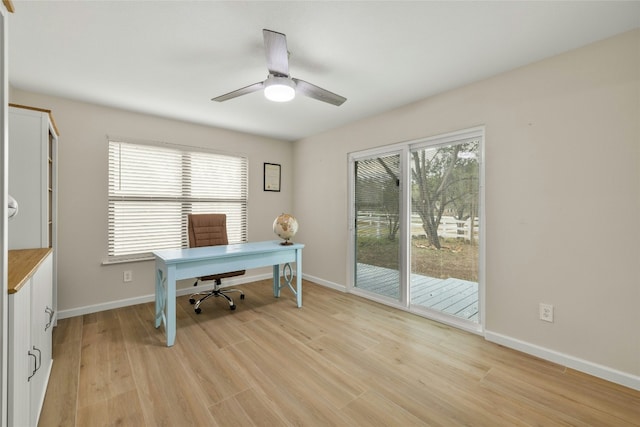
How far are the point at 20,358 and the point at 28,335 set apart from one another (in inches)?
7.9

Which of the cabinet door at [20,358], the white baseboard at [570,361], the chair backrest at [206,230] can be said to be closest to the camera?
the cabinet door at [20,358]

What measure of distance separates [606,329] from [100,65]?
14.2 feet

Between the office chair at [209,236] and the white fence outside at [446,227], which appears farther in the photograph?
the office chair at [209,236]

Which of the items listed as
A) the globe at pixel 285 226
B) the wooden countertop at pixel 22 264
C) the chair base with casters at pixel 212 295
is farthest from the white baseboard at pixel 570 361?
the wooden countertop at pixel 22 264

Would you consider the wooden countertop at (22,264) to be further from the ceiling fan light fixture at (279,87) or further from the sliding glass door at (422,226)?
the sliding glass door at (422,226)

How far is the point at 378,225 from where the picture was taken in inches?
142

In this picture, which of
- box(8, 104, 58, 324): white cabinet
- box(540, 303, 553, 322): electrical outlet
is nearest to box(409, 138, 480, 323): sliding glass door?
box(540, 303, 553, 322): electrical outlet

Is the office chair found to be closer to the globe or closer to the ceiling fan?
the globe

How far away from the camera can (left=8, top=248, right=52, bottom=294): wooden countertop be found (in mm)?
1110

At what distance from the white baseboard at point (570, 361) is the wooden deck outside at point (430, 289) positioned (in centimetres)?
29

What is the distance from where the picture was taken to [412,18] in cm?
172

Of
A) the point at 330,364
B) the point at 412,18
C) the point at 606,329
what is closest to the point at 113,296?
the point at 330,364

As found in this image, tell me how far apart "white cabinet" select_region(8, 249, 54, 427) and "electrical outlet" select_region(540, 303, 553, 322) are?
317cm

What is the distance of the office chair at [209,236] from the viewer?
10.8 feet
